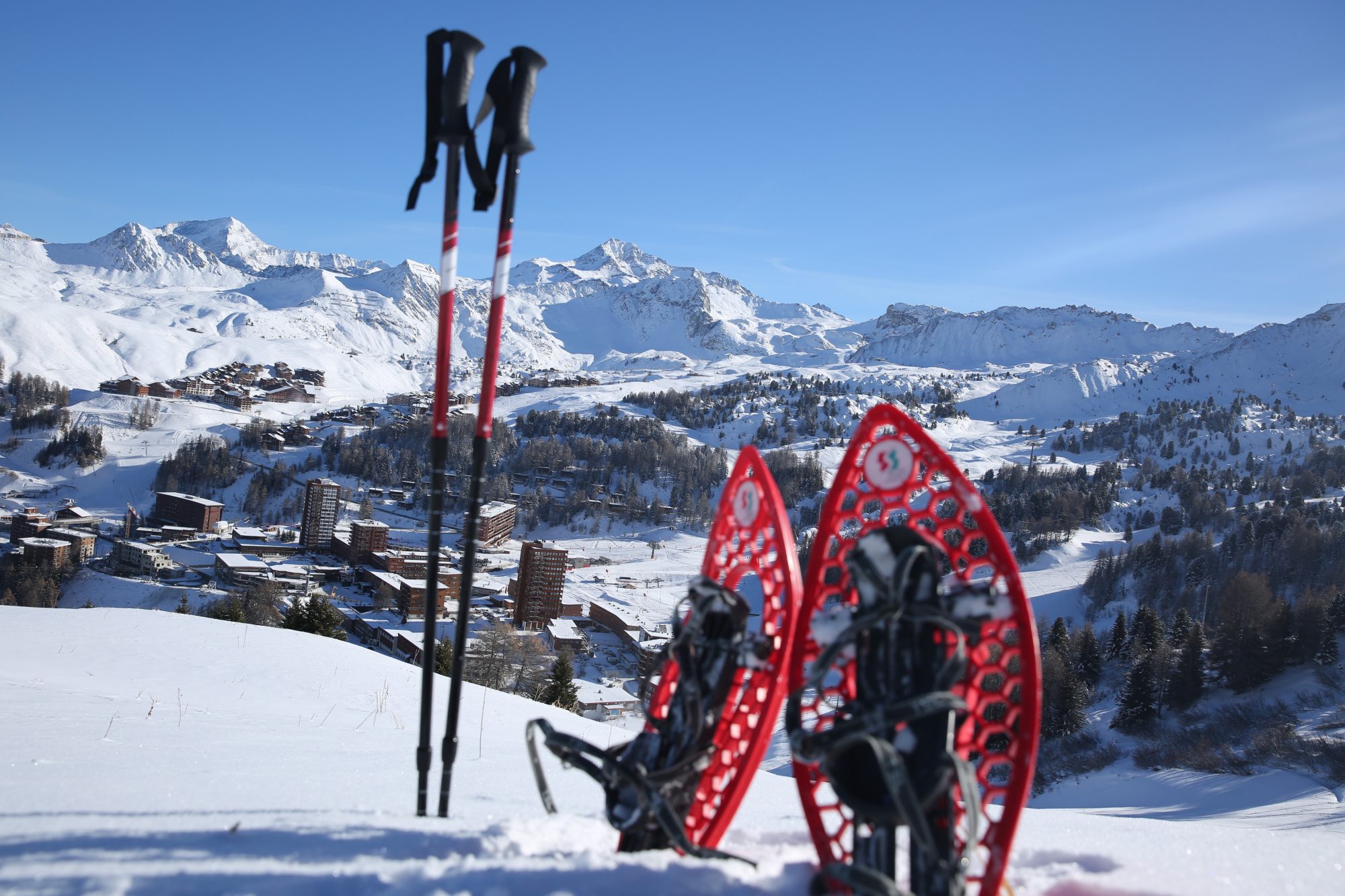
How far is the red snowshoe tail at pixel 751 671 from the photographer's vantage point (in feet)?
12.8

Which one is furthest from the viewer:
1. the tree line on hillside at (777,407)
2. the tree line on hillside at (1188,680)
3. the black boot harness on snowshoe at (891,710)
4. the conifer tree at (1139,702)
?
the tree line on hillside at (777,407)

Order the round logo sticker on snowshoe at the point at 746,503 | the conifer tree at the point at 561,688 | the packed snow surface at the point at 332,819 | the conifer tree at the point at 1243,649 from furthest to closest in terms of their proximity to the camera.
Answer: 1. the conifer tree at the point at 1243,649
2. the conifer tree at the point at 561,688
3. the round logo sticker on snowshoe at the point at 746,503
4. the packed snow surface at the point at 332,819

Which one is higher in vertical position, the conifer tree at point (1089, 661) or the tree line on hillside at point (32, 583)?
the conifer tree at point (1089, 661)

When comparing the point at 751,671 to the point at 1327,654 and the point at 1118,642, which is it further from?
the point at 1118,642

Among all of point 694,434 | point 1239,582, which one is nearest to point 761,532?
point 1239,582

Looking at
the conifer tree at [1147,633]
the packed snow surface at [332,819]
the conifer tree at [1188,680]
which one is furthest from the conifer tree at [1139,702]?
the packed snow surface at [332,819]

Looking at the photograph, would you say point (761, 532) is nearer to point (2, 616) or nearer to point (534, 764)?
point (534, 764)

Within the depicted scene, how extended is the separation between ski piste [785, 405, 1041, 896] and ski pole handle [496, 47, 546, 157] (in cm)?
284

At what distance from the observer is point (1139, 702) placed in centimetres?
3031

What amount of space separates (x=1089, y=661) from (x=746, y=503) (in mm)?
38113

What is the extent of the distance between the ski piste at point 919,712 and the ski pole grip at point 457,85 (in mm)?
3130

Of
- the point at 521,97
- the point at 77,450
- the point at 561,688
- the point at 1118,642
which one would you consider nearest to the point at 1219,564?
the point at 1118,642

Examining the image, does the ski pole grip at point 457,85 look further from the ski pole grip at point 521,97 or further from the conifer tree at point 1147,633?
the conifer tree at point 1147,633

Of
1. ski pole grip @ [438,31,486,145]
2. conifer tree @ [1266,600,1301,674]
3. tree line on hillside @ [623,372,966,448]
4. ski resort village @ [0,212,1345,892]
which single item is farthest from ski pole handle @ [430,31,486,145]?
tree line on hillside @ [623,372,966,448]
